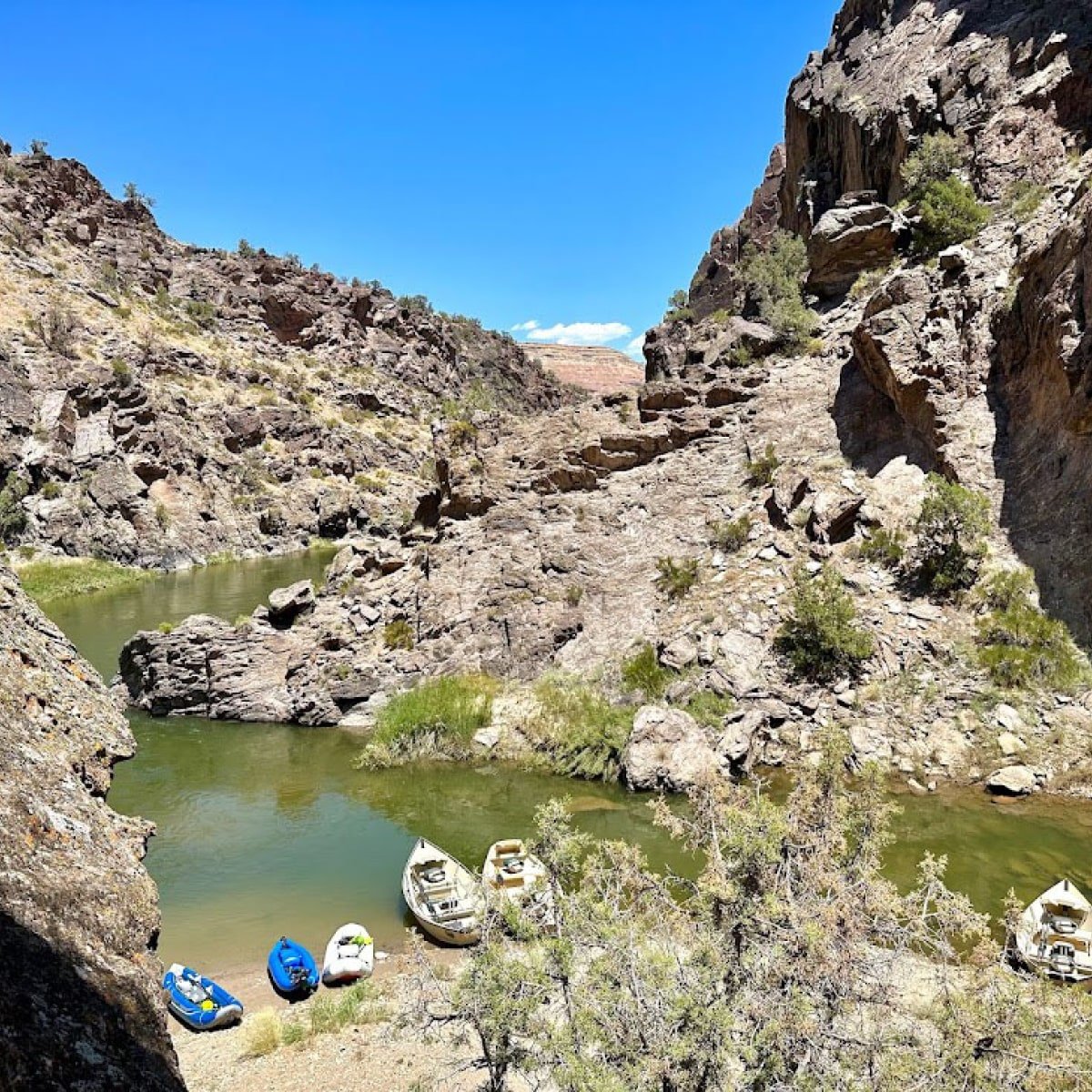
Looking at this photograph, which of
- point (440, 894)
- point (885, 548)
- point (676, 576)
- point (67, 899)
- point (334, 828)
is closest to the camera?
point (67, 899)

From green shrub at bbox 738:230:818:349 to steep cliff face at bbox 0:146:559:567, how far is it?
3172 cm

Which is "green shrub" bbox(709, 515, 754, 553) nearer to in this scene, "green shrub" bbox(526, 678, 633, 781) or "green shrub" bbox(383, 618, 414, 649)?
"green shrub" bbox(526, 678, 633, 781)

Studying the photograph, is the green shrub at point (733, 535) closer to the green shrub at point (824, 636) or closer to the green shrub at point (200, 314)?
the green shrub at point (824, 636)

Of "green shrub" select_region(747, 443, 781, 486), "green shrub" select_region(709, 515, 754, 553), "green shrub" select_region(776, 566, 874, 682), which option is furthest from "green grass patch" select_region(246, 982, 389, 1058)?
"green shrub" select_region(747, 443, 781, 486)

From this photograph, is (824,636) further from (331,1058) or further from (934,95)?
(934,95)

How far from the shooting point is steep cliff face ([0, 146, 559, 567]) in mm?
46312

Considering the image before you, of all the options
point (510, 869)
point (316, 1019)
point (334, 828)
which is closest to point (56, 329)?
point (334, 828)

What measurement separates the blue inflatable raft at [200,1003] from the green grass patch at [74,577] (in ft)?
113

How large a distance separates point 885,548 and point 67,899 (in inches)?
703

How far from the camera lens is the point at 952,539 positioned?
1655 cm

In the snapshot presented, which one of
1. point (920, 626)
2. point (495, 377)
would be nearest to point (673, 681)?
point (920, 626)

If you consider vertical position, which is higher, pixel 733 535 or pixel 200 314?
pixel 200 314

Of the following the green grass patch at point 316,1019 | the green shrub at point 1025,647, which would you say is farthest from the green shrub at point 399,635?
the green shrub at point 1025,647

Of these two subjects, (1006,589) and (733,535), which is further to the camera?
(733,535)
